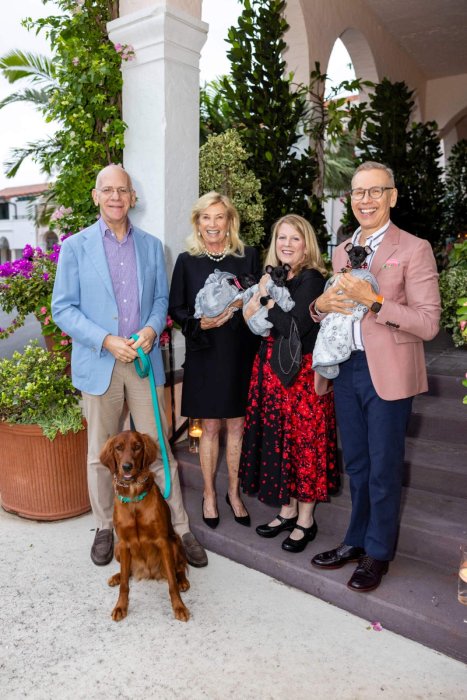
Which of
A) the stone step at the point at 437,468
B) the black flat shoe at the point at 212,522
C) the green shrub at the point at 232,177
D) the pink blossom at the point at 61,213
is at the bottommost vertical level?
the black flat shoe at the point at 212,522

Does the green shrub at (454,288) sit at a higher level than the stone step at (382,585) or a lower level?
higher

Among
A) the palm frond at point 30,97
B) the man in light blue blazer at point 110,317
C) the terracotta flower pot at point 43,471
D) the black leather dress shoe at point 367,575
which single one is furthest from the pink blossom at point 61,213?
the palm frond at point 30,97

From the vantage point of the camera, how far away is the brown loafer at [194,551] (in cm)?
306

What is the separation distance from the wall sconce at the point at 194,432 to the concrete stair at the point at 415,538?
0.07 m

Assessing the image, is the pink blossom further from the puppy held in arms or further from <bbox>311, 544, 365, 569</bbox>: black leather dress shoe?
<bbox>311, 544, 365, 569</bbox>: black leather dress shoe

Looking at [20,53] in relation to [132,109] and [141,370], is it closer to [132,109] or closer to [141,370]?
[132,109]

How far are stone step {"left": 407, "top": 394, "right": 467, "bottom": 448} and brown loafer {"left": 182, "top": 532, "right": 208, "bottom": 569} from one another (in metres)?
1.53

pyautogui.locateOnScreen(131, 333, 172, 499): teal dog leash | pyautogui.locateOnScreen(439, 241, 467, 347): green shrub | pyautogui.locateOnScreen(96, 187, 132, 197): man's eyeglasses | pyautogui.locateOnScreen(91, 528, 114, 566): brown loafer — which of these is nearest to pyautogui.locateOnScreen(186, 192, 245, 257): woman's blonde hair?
pyautogui.locateOnScreen(96, 187, 132, 197): man's eyeglasses

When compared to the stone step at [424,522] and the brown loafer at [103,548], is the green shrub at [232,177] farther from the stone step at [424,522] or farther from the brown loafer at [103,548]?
the brown loafer at [103,548]

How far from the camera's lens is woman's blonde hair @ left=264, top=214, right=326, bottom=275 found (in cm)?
270

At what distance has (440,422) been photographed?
3.52m

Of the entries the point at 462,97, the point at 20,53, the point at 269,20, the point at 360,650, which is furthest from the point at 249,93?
the point at 462,97

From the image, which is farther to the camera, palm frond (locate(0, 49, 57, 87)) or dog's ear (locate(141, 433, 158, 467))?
palm frond (locate(0, 49, 57, 87))

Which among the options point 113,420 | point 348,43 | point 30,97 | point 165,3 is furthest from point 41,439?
point 30,97
